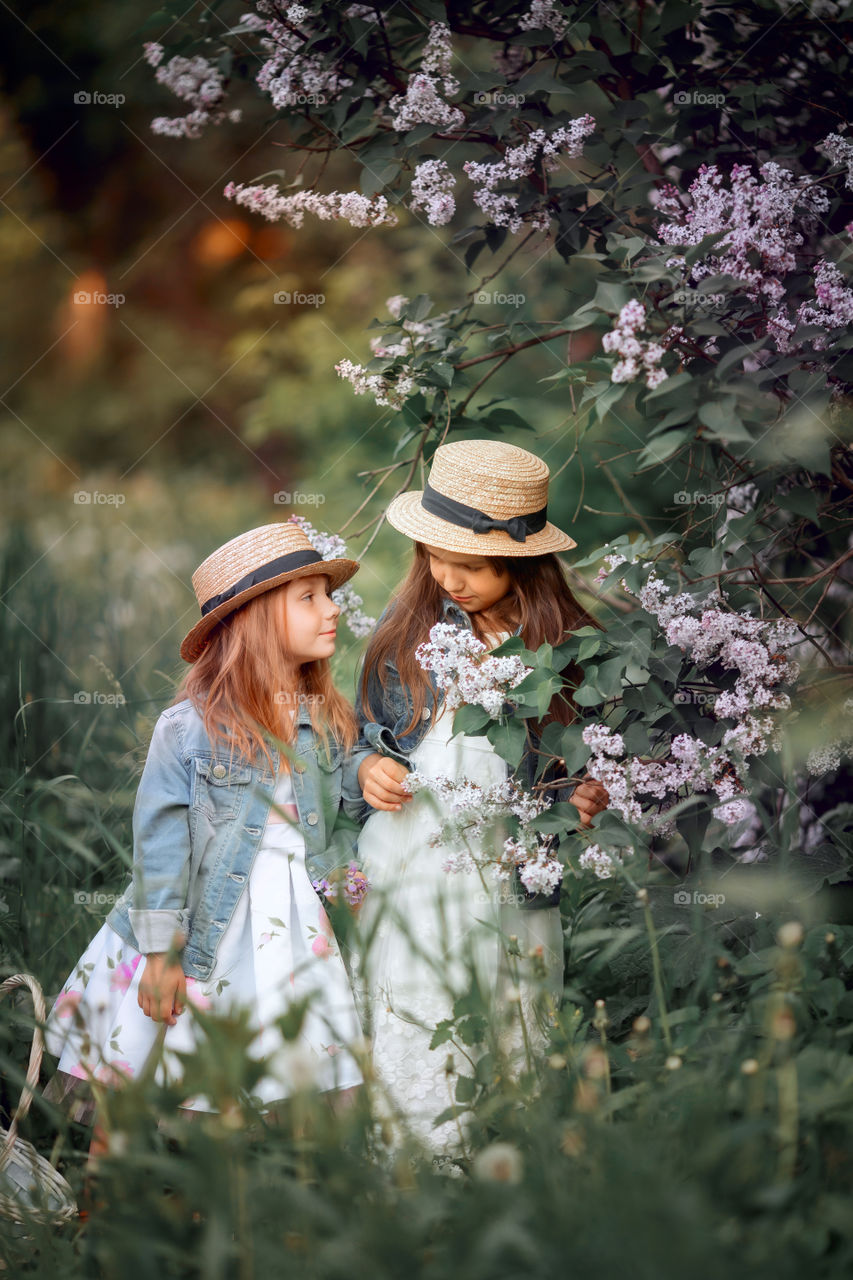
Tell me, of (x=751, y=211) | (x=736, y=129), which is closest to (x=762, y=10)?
(x=736, y=129)

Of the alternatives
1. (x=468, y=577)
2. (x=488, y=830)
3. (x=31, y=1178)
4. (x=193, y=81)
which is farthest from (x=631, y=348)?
(x=31, y=1178)

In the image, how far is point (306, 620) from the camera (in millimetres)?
1951

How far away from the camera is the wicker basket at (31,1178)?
57.4 inches

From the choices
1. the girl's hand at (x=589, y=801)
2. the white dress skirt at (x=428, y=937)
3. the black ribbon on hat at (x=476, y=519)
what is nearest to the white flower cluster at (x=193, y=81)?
the black ribbon on hat at (x=476, y=519)

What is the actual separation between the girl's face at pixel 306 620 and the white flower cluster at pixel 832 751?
0.89 metres

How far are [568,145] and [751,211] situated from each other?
449mm

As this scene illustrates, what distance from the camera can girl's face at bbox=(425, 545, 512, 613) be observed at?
79.4 inches

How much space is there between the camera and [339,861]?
6.39 ft

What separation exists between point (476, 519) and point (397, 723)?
1.42ft

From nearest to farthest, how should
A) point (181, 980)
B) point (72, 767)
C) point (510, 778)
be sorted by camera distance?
point (181, 980)
point (510, 778)
point (72, 767)

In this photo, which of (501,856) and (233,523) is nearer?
(501,856)

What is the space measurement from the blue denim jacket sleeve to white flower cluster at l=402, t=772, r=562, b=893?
0.41m

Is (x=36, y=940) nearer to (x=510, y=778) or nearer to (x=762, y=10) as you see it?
(x=510, y=778)

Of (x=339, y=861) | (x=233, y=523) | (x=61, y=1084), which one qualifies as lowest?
(x=61, y=1084)
